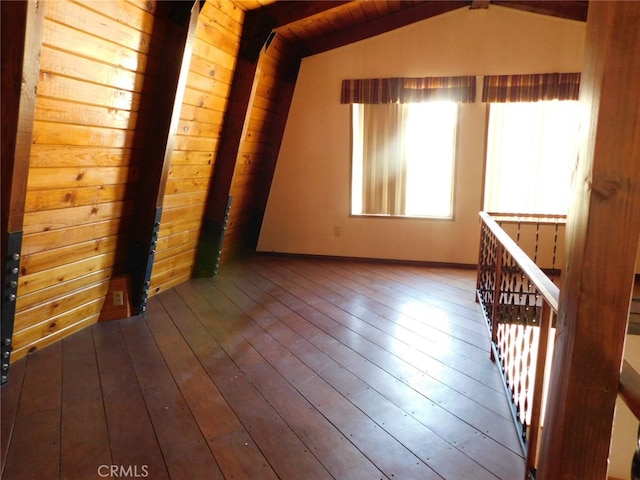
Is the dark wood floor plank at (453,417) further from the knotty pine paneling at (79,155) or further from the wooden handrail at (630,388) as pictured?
the knotty pine paneling at (79,155)

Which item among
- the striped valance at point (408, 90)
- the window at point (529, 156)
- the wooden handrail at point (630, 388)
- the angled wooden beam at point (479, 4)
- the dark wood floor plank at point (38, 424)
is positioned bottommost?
the dark wood floor plank at point (38, 424)

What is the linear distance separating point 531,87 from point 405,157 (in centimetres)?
137

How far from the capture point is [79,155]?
96.5 inches

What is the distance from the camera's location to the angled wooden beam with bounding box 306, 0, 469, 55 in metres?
4.60

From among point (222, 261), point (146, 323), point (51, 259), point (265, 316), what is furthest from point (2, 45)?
point (222, 261)

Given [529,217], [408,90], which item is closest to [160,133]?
[408,90]

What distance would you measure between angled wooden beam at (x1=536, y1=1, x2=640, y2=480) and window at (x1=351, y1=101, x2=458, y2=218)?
157 inches

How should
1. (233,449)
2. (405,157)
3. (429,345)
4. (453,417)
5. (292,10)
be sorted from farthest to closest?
1. (405,157)
2. (292,10)
3. (429,345)
4. (453,417)
5. (233,449)

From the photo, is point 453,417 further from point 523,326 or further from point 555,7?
point 555,7

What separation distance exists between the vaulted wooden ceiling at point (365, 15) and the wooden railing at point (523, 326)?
198 centimetres

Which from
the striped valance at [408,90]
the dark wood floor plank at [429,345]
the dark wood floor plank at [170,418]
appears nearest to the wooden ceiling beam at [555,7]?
the striped valance at [408,90]

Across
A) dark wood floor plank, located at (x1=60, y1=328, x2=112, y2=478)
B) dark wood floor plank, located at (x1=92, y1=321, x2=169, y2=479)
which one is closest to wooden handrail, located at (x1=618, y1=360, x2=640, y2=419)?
dark wood floor plank, located at (x1=92, y1=321, x2=169, y2=479)

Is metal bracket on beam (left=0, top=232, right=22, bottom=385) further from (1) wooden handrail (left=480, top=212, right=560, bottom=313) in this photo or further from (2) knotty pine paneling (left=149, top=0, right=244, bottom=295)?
(1) wooden handrail (left=480, top=212, right=560, bottom=313)

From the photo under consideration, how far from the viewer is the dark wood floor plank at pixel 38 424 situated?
178 centimetres
